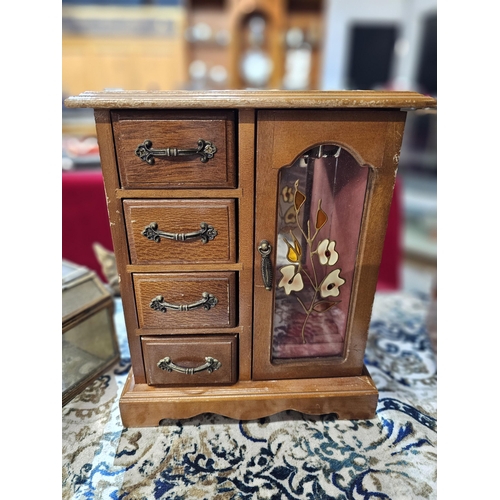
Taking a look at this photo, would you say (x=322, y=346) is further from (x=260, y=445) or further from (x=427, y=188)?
(x=427, y=188)

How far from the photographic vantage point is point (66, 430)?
2.55 feet

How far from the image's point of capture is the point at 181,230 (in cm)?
66

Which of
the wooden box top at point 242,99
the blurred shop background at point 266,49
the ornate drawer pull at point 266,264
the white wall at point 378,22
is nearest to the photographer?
the wooden box top at point 242,99

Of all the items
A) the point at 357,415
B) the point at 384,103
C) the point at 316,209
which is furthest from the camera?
the point at 357,415

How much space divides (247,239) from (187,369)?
29 cm

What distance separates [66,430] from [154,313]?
319mm

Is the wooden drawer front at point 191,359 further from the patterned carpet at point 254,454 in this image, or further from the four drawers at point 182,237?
the patterned carpet at point 254,454

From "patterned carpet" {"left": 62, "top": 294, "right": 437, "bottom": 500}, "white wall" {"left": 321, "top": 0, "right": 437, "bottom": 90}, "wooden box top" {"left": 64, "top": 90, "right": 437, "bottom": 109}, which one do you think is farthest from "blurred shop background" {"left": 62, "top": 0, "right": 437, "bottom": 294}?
"wooden box top" {"left": 64, "top": 90, "right": 437, "bottom": 109}

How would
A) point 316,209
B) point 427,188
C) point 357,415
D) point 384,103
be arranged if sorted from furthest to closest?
point 427,188
point 357,415
point 316,209
point 384,103

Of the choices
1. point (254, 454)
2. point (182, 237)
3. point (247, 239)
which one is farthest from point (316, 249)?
point (254, 454)

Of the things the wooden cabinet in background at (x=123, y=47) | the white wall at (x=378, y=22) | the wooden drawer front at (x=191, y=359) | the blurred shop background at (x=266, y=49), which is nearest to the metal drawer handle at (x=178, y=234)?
the wooden drawer front at (x=191, y=359)

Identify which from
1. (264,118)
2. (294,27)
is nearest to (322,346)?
(264,118)

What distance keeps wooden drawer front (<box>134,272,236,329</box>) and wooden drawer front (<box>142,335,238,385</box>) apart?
0.03 meters

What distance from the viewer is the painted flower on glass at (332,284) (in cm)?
75
